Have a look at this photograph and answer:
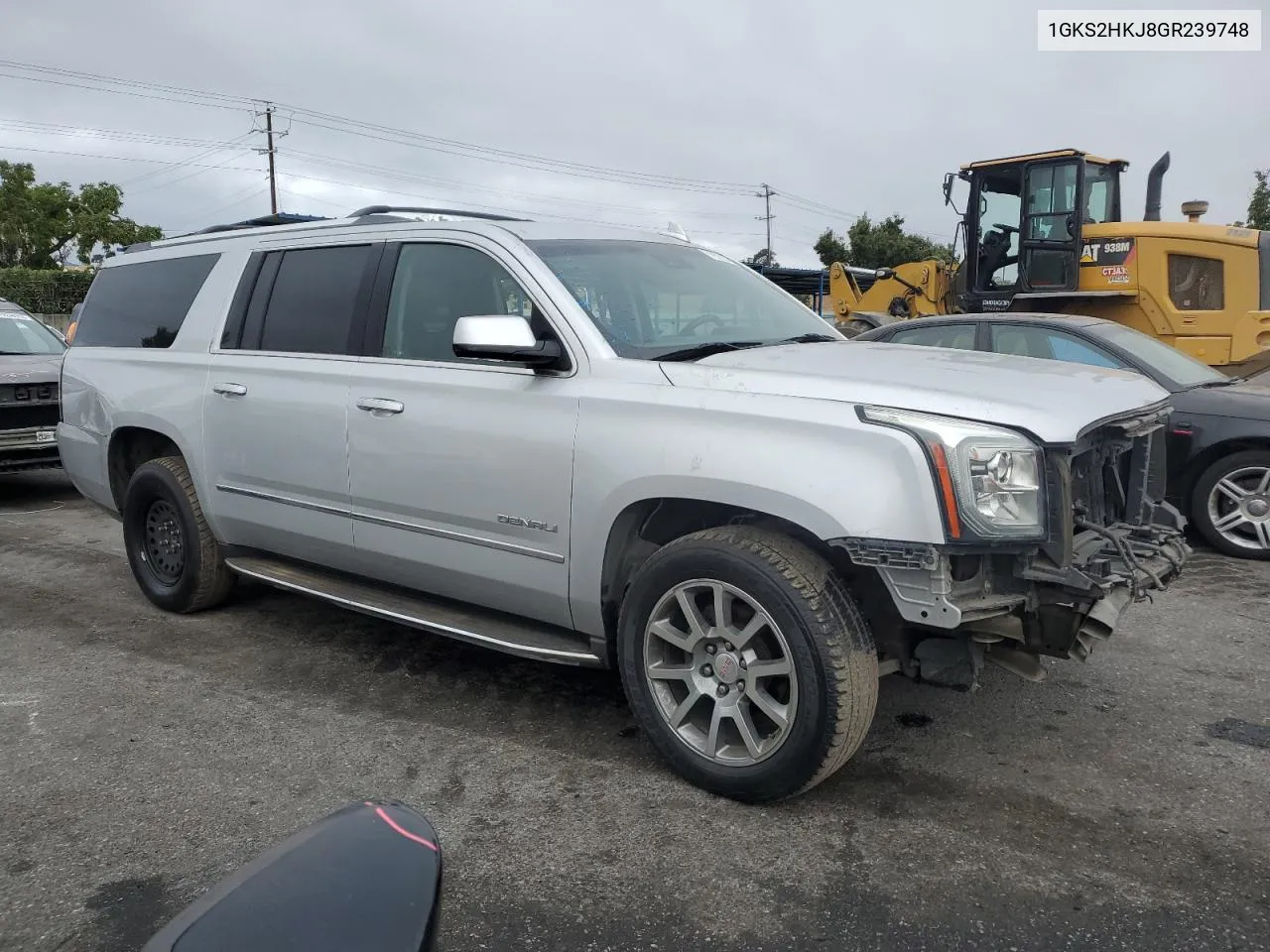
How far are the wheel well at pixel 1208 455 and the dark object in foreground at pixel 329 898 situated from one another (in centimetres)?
667

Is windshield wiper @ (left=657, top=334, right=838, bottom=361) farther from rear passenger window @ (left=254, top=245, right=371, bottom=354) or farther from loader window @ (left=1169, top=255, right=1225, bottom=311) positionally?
loader window @ (left=1169, top=255, right=1225, bottom=311)

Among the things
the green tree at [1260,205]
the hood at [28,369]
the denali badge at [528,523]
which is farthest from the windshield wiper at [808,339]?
the green tree at [1260,205]

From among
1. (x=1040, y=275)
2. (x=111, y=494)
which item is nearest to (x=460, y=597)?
(x=111, y=494)

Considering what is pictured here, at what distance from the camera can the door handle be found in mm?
4098

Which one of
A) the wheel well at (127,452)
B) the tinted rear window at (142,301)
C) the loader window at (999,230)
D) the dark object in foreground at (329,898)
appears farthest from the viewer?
the loader window at (999,230)

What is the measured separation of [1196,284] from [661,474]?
8948 mm

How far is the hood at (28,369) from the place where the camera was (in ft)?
28.4

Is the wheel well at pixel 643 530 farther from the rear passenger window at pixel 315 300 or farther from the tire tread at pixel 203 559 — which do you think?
the tire tread at pixel 203 559

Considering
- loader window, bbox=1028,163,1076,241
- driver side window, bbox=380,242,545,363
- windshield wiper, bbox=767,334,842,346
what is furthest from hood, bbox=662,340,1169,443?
loader window, bbox=1028,163,1076,241

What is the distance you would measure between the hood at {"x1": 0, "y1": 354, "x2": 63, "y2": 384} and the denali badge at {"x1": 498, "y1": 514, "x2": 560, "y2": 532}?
655 cm

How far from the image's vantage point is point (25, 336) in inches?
382

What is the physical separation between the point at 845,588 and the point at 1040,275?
9328mm

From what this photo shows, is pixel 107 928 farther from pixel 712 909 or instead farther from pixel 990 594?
pixel 990 594

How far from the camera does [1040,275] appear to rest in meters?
11.3
